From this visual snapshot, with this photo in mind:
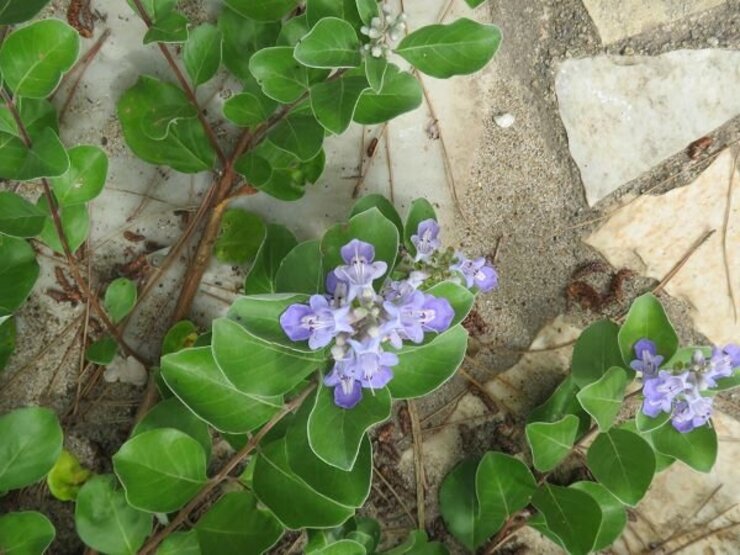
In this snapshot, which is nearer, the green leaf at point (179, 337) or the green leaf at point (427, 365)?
the green leaf at point (427, 365)

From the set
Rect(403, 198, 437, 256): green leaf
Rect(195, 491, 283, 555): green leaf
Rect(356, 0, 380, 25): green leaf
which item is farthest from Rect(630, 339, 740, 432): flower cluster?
Rect(356, 0, 380, 25): green leaf

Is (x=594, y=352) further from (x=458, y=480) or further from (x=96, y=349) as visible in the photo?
(x=96, y=349)

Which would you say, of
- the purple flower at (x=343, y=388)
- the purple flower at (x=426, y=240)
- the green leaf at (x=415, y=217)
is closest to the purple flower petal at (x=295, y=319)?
the purple flower at (x=343, y=388)

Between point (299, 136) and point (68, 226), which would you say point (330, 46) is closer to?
point (299, 136)

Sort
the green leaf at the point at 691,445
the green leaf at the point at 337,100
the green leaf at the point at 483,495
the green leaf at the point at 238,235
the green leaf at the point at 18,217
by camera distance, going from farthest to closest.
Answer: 1. the green leaf at the point at 238,235
2. the green leaf at the point at 483,495
3. the green leaf at the point at 691,445
4. the green leaf at the point at 18,217
5. the green leaf at the point at 337,100

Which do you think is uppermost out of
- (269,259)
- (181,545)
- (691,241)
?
(269,259)

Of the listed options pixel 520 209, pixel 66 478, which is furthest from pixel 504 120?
pixel 66 478

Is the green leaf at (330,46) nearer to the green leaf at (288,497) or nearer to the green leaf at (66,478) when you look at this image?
the green leaf at (288,497)

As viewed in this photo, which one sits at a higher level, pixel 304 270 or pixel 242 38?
pixel 242 38
